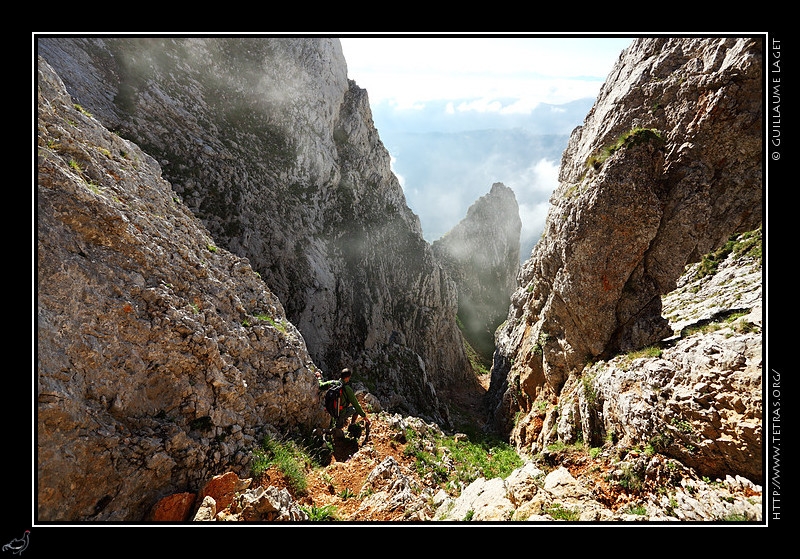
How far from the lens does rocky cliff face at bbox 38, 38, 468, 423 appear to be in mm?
18297

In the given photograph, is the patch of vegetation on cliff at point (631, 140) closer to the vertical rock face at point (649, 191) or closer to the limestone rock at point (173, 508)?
the vertical rock face at point (649, 191)

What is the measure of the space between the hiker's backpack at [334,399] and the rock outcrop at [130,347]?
41cm

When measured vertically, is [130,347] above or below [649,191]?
below

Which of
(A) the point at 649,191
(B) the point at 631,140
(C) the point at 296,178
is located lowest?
(A) the point at 649,191

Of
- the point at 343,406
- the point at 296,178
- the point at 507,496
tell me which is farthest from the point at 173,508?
the point at 296,178

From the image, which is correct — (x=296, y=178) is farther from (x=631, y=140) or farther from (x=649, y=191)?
(x=649, y=191)

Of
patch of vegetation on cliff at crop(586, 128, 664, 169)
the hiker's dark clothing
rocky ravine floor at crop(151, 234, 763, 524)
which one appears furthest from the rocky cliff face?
patch of vegetation on cliff at crop(586, 128, 664, 169)

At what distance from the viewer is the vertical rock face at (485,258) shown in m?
57.5
